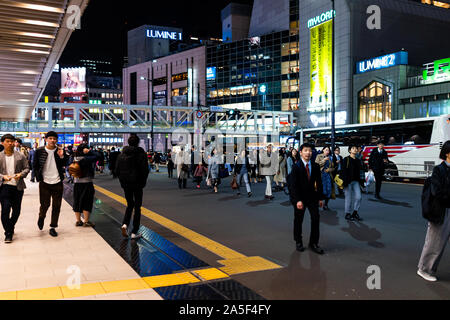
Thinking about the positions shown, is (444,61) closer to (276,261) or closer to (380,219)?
(380,219)

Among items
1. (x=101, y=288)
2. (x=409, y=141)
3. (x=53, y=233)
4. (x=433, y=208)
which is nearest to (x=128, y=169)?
(x=53, y=233)

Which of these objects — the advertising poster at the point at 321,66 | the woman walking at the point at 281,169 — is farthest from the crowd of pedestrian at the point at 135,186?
the advertising poster at the point at 321,66

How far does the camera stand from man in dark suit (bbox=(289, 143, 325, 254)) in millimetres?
6160

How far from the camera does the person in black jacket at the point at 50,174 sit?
287 inches

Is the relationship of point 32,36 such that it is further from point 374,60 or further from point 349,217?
point 374,60

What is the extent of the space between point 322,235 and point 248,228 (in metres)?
1.52

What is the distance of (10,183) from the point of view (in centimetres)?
677

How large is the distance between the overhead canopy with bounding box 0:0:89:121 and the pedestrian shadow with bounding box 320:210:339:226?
6.86 m

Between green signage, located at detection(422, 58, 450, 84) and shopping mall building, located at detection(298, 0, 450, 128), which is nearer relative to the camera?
green signage, located at detection(422, 58, 450, 84)

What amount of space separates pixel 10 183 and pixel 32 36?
208 inches

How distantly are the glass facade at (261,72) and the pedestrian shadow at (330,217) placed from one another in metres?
56.9

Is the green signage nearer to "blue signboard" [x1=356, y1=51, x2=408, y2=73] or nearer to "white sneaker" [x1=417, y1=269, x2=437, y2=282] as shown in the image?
"blue signboard" [x1=356, y1=51, x2=408, y2=73]

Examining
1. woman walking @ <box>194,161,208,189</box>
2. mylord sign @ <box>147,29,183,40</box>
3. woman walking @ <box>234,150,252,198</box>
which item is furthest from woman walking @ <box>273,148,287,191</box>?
mylord sign @ <box>147,29,183,40</box>
